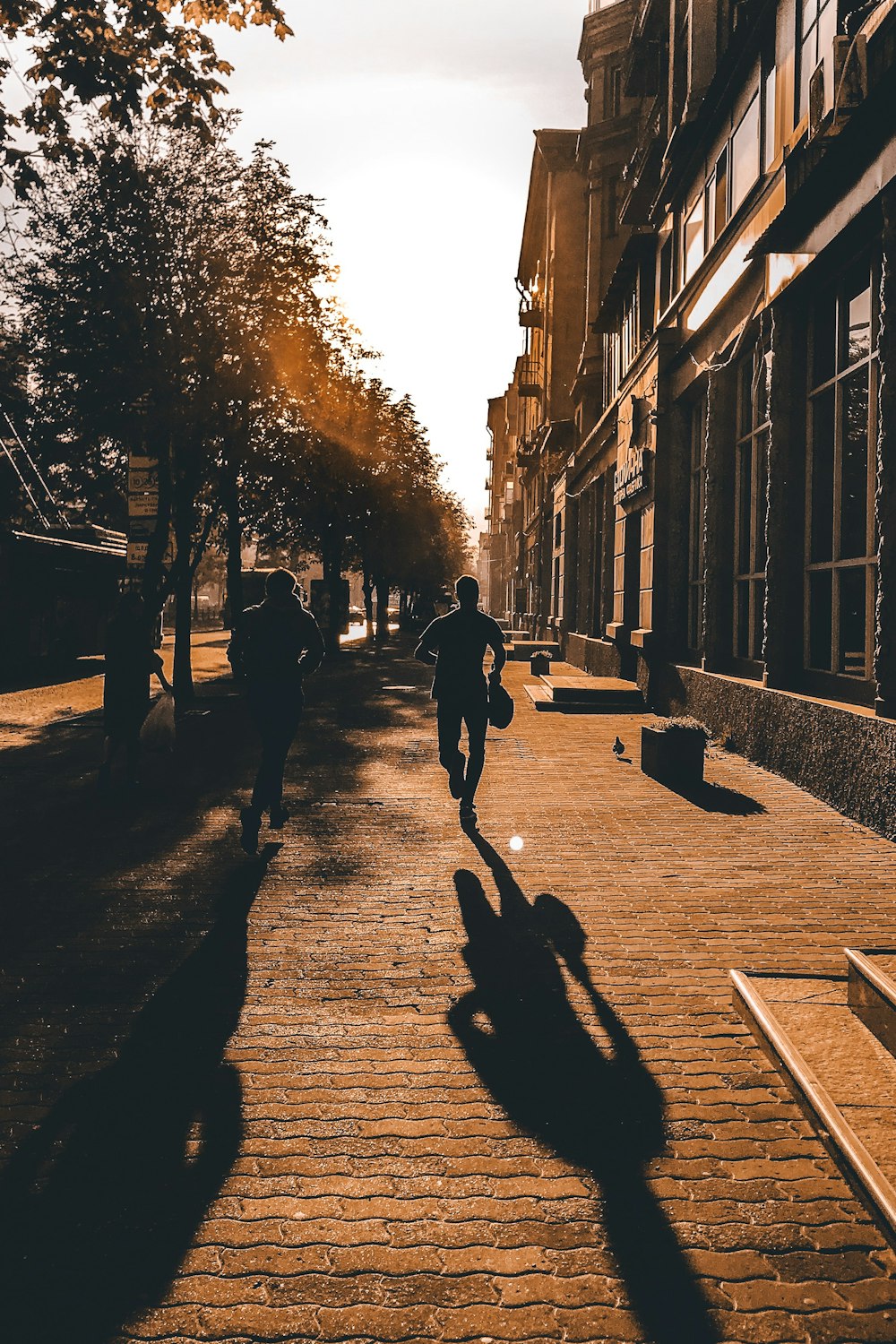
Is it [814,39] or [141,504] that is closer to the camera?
[814,39]

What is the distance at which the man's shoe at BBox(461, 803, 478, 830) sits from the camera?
8859 mm

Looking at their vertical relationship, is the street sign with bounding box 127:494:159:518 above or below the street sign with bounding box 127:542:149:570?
above

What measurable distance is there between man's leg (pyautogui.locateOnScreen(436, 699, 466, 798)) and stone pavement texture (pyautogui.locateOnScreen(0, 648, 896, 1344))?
1076 mm

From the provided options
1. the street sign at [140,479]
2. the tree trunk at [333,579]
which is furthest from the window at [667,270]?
the tree trunk at [333,579]

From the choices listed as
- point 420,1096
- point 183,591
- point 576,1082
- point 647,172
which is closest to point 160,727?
point 420,1096

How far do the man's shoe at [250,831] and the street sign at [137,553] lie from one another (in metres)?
7.97

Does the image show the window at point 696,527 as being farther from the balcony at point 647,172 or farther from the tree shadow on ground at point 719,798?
the tree shadow on ground at point 719,798

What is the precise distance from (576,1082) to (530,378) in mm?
48085

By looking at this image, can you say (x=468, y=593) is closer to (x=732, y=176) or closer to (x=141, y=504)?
(x=141, y=504)

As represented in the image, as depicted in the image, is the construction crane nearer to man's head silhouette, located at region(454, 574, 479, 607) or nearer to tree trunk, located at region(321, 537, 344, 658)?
tree trunk, located at region(321, 537, 344, 658)

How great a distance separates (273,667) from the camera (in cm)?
794

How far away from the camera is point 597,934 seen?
5.90m

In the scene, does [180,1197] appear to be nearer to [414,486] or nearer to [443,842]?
[443,842]

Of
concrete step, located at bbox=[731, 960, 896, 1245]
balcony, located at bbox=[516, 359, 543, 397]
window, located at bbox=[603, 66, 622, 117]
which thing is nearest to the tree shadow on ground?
concrete step, located at bbox=[731, 960, 896, 1245]
